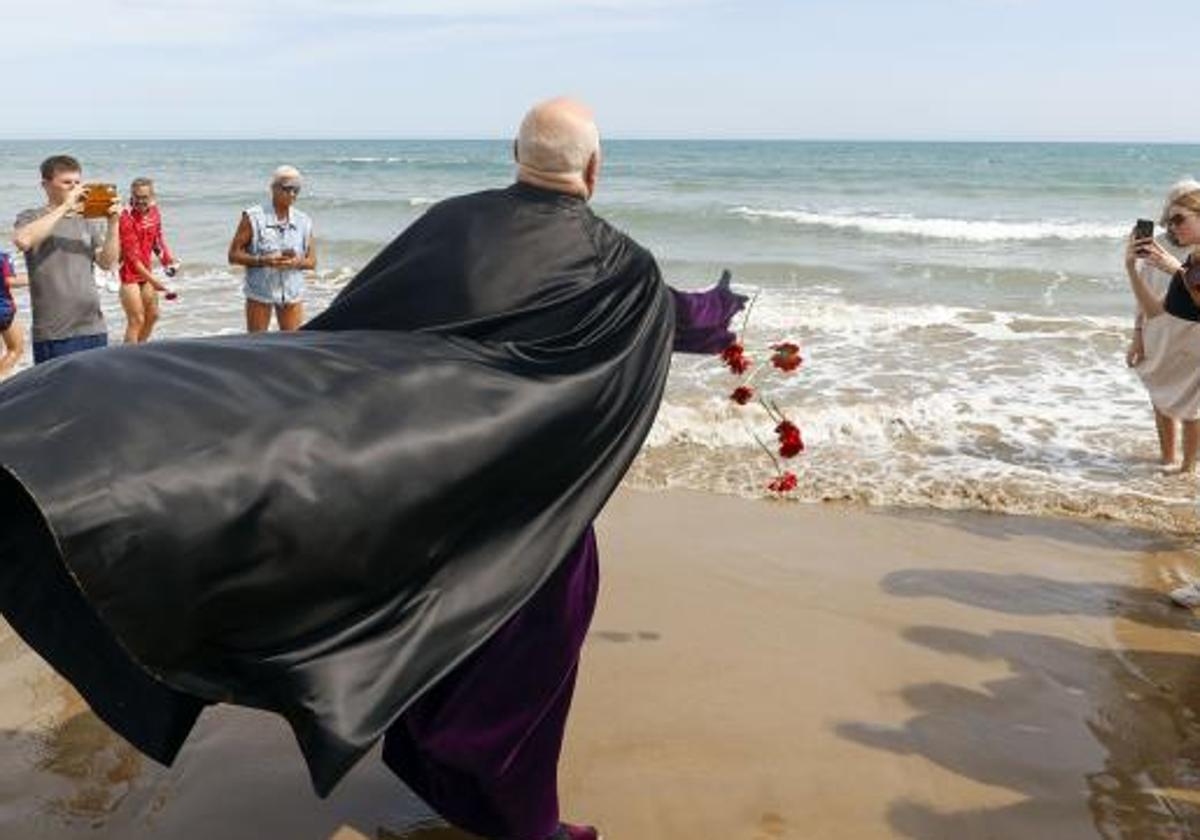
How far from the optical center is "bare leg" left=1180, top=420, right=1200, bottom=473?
6656mm

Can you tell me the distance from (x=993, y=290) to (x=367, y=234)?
12582 mm

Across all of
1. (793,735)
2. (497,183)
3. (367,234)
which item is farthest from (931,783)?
(497,183)

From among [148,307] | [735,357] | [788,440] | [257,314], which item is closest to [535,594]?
[735,357]

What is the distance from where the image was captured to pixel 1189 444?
671 centimetres

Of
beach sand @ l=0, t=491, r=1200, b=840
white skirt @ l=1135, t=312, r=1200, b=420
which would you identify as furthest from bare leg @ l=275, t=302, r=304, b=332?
white skirt @ l=1135, t=312, r=1200, b=420

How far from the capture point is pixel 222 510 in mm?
1980

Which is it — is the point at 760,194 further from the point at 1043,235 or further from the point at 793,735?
the point at 793,735

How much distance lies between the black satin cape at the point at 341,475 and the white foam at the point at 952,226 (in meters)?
20.1

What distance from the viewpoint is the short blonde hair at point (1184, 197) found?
464 cm

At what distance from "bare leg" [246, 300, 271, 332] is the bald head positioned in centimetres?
511

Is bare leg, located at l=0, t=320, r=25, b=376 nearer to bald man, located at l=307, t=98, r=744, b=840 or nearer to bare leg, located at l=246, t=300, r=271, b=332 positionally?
bare leg, located at l=246, t=300, r=271, b=332

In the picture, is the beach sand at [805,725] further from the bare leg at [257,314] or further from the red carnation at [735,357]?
the bare leg at [257,314]

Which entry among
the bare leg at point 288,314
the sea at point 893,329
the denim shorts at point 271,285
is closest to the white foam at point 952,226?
the sea at point 893,329

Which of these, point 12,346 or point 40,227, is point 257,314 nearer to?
point 12,346
